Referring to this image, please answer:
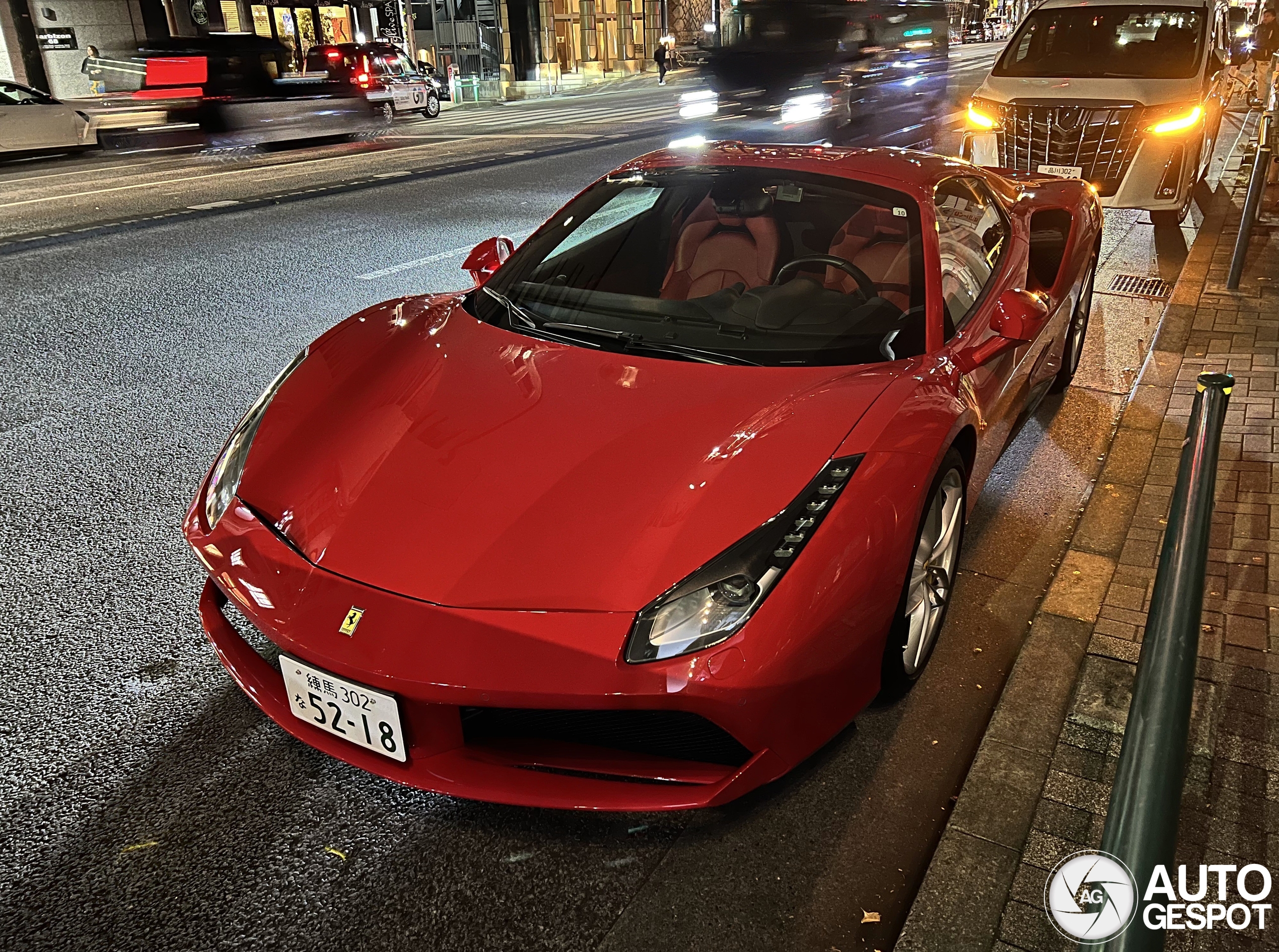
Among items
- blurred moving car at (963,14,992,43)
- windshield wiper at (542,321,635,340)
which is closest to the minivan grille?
Answer: windshield wiper at (542,321,635,340)

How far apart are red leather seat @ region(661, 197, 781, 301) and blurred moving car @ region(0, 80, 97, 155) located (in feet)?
49.9

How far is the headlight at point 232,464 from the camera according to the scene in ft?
8.55

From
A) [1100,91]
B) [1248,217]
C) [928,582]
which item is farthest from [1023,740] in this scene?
[1100,91]

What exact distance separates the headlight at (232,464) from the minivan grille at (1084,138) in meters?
7.09

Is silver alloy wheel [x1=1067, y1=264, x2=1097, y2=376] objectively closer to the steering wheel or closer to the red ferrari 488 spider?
the red ferrari 488 spider

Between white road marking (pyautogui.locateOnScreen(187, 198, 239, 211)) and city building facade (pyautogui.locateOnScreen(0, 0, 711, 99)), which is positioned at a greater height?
city building facade (pyautogui.locateOnScreen(0, 0, 711, 99))

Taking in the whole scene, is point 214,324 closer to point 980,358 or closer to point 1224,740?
point 980,358

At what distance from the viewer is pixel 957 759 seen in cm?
260

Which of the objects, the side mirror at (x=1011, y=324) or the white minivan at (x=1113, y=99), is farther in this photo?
the white minivan at (x=1113, y=99)

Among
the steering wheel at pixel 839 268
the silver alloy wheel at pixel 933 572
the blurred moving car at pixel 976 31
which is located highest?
the steering wheel at pixel 839 268

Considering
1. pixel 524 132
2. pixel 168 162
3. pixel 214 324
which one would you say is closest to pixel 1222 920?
pixel 214 324

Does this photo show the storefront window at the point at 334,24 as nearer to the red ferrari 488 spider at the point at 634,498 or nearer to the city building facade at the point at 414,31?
the city building facade at the point at 414,31

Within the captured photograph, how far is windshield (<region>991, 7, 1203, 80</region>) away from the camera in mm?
8930

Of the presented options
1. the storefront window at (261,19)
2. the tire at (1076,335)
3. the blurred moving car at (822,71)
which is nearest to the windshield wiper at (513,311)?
the tire at (1076,335)
